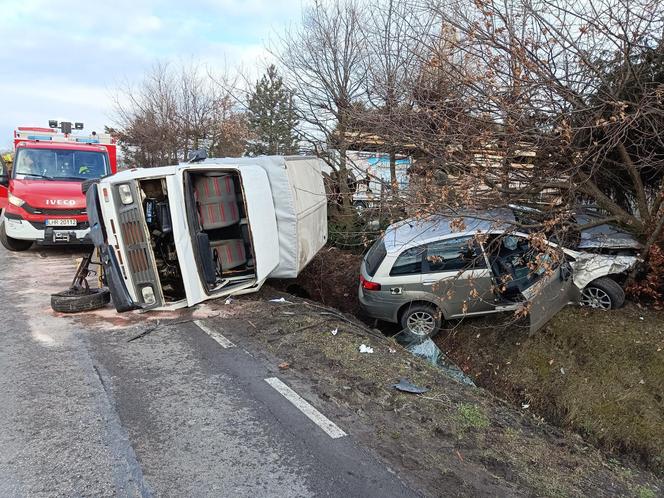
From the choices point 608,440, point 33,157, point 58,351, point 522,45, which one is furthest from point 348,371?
point 33,157

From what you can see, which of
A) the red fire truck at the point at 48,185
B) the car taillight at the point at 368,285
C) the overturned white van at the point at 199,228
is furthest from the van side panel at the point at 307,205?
the red fire truck at the point at 48,185

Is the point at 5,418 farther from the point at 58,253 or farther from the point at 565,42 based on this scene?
the point at 58,253

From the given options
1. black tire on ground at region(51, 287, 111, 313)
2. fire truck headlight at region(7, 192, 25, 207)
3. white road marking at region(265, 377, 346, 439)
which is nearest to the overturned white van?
black tire on ground at region(51, 287, 111, 313)

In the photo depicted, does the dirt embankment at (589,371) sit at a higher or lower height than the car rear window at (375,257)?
lower

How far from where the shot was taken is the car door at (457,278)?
6.83 metres

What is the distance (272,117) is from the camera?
14148 mm

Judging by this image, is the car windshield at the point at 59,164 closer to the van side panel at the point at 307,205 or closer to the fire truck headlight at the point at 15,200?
the fire truck headlight at the point at 15,200

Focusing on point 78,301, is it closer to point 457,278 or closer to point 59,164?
point 457,278

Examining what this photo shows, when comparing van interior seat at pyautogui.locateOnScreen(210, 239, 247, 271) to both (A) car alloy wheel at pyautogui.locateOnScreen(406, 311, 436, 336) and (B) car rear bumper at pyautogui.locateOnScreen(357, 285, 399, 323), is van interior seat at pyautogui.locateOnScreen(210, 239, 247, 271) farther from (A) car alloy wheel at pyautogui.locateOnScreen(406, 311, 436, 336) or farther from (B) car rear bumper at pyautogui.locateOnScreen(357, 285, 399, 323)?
(A) car alloy wheel at pyautogui.locateOnScreen(406, 311, 436, 336)

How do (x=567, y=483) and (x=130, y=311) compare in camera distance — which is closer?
(x=567, y=483)

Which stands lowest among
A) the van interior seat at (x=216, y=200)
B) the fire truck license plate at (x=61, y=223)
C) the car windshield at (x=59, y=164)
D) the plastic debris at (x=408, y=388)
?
the plastic debris at (x=408, y=388)

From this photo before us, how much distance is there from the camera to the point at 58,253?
10.9 m

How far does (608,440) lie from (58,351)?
223 inches

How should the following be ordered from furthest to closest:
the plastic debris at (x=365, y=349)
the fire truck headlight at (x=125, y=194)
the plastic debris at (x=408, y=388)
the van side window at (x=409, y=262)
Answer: the van side window at (x=409, y=262) → the fire truck headlight at (x=125, y=194) → the plastic debris at (x=365, y=349) → the plastic debris at (x=408, y=388)
